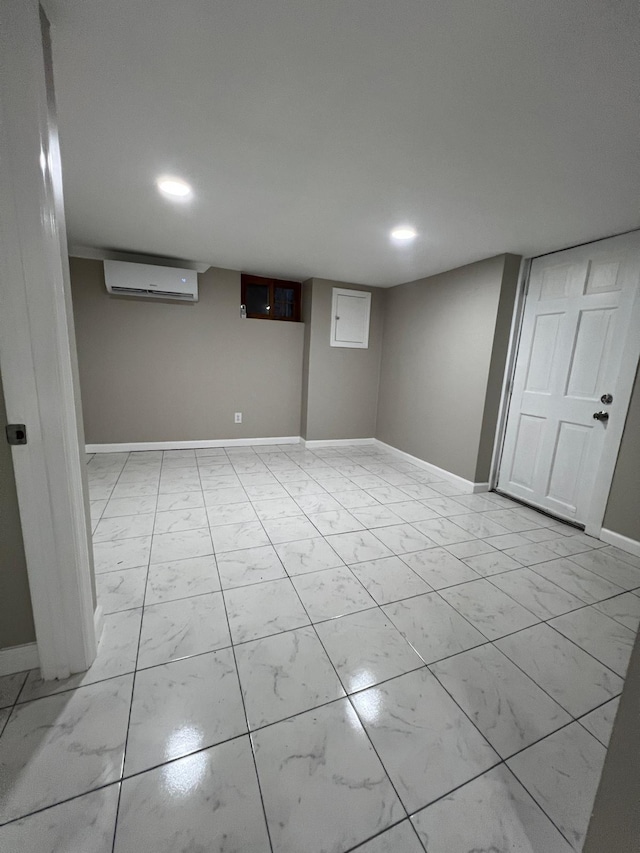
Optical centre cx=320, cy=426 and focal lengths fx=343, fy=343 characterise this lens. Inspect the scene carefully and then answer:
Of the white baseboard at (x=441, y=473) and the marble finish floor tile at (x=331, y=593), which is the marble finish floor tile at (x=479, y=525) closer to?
the white baseboard at (x=441, y=473)

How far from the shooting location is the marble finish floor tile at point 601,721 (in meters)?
1.24

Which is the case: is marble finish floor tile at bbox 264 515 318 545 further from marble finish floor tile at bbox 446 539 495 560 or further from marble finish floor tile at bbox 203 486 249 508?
marble finish floor tile at bbox 446 539 495 560

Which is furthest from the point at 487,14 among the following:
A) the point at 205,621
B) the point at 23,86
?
the point at 205,621

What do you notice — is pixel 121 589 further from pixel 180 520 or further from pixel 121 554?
pixel 180 520

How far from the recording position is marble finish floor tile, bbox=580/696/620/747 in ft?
4.08

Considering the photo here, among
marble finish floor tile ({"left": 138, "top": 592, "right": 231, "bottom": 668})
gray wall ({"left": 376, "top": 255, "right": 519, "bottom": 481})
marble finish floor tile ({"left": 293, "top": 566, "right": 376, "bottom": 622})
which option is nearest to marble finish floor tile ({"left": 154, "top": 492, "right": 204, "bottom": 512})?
marble finish floor tile ({"left": 138, "top": 592, "right": 231, "bottom": 668})

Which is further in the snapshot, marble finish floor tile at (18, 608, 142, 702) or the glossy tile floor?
marble finish floor tile at (18, 608, 142, 702)

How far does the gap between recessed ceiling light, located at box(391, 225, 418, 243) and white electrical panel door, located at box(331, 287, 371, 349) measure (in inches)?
70.7

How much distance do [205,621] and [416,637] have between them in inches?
40.5

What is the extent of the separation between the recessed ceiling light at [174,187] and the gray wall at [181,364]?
2051 mm

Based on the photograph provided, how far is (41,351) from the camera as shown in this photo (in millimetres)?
1119

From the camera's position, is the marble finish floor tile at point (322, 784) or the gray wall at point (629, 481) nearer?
the marble finish floor tile at point (322, 784)

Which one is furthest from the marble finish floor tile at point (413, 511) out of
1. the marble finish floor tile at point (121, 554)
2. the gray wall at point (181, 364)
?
→ the gray wall at point (181, 364)

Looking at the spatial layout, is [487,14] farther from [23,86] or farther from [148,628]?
[148,628]
